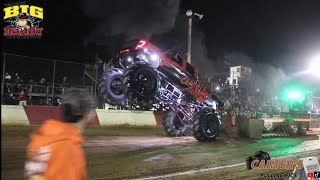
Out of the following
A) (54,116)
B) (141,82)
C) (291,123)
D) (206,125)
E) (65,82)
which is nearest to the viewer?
(141,82)

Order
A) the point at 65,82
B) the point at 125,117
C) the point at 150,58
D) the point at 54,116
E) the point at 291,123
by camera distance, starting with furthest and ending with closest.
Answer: the point at 291,123 → the point at 125,117 → the point at 65,82 → the point at 54,116 → the point at 150,58

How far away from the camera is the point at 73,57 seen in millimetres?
32781

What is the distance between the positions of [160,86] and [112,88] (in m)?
1.51

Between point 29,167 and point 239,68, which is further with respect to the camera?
point 239,68

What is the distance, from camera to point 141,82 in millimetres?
10539

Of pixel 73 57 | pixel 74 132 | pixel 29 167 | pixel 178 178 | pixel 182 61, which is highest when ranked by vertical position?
pixel 73 57

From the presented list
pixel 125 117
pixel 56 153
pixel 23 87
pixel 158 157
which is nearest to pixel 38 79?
pixel 23 87

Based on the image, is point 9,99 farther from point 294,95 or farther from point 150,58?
point 294,95

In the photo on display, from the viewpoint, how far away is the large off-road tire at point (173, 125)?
14.6m

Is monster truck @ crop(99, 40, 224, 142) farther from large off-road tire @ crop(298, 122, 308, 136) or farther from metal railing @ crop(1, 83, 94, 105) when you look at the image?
large off-road tire @ crop(298, 122, 308, 136)

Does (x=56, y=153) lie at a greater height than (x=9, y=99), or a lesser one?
lesser

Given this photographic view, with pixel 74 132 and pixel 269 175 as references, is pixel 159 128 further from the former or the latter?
pixel 74 132

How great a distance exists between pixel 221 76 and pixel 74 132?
4281 centimetres

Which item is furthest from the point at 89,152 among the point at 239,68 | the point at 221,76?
the point at 239,68
